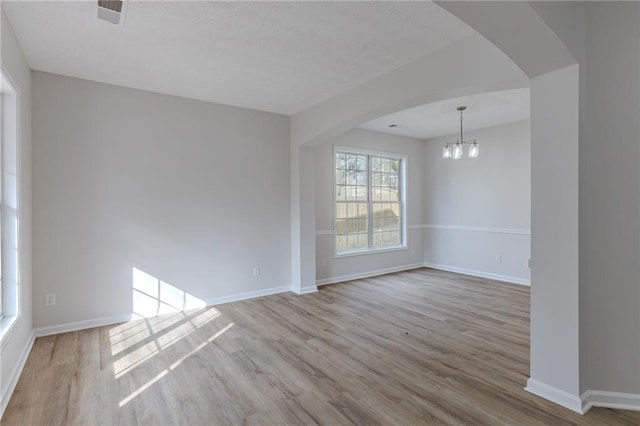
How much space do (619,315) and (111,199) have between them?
4.55 m

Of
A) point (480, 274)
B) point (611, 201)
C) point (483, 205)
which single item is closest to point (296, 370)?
point (611, 201)

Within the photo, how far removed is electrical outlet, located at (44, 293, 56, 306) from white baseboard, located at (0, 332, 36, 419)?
308 mm

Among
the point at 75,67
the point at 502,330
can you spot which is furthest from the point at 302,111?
the point at 502,330

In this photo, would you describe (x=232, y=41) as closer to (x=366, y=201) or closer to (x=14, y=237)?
(x=14, y=237)

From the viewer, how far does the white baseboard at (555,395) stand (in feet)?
6.67

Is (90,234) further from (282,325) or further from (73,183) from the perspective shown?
(282,325)

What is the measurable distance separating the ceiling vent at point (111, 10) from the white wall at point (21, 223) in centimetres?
69

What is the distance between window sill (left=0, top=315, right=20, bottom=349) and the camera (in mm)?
2190

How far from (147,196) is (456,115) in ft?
14.4

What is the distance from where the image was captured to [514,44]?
6.21 feet

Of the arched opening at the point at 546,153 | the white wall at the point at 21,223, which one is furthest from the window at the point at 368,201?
the white wall at the point at 21,223

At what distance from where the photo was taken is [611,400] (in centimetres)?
209

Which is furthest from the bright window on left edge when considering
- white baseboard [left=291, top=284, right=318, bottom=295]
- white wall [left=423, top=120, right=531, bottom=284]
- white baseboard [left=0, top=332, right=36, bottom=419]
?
white wall [left=423, top=120, right=531, bottom=284]

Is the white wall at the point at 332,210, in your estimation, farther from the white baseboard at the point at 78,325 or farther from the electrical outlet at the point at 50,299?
the electrical outlet at the point at 50,299
